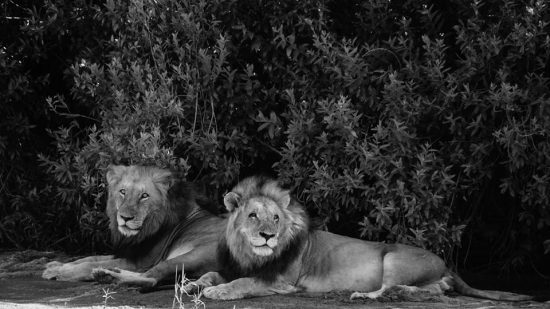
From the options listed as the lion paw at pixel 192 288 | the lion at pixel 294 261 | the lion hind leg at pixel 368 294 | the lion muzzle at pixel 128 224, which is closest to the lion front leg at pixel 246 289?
the lion at pixel 294 261

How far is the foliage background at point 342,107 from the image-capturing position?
6090mm

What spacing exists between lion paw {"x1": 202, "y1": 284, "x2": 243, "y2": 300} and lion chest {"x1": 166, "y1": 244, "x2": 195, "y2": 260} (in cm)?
88

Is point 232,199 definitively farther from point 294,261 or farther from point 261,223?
point 294,261

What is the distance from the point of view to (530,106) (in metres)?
5.96

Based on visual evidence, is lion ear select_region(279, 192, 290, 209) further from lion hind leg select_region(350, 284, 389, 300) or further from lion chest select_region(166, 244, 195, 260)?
lion chest select_region(166, 244, 195, 260)

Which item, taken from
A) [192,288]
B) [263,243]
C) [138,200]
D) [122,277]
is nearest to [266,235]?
[263,243]

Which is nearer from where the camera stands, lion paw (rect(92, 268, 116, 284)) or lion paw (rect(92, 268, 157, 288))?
lion paw (rect(92, 268, 157, 288))

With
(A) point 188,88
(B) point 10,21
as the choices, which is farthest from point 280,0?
(B) point 10,21

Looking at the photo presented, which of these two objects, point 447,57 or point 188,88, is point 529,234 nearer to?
point 447,57

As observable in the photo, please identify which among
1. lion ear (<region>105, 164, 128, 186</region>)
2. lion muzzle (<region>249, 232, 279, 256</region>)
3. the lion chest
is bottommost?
the lion chest

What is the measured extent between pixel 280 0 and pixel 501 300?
8.69ft

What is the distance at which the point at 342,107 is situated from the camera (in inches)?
241

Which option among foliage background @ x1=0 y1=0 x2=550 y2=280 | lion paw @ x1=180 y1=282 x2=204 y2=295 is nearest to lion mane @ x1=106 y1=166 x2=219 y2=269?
foliage background @ x1=0 y1=0 x2=550 y2=280

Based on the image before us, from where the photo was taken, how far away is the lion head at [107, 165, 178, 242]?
629cm
